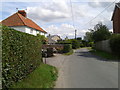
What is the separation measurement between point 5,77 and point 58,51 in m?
26.5

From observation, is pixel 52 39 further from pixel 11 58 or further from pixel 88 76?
pixel 11 58

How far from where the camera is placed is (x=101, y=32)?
31.8 meters

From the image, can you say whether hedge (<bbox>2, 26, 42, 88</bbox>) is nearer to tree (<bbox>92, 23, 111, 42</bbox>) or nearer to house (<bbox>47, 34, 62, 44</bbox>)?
tree (<bbox>92, 23, 111, 42</bbox>)

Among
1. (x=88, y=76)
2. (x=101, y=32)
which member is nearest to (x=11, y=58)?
(x=88, y=76)

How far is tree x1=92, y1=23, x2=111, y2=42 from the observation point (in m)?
31.4

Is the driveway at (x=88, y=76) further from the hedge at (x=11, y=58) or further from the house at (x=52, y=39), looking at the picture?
the house at (x=52, y=39)

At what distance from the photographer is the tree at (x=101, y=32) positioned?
31.4m

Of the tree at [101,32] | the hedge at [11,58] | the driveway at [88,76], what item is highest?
the tree at [101,32]

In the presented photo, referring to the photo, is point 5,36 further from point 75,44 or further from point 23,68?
point 75,44

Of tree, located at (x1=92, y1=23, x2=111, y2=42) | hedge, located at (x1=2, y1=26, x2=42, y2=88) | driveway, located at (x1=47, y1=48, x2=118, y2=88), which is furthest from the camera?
tree, located at (x1=92, y1=23, x2=111, y2=42)

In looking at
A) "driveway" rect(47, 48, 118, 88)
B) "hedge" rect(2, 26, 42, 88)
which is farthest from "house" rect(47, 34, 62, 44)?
"hedge" rect(2, 26, 42, 88)

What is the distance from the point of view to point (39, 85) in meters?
5.83

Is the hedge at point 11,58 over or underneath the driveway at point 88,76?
over

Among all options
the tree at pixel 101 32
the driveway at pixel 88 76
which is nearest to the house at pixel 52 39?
the tree at pixel 101 32
